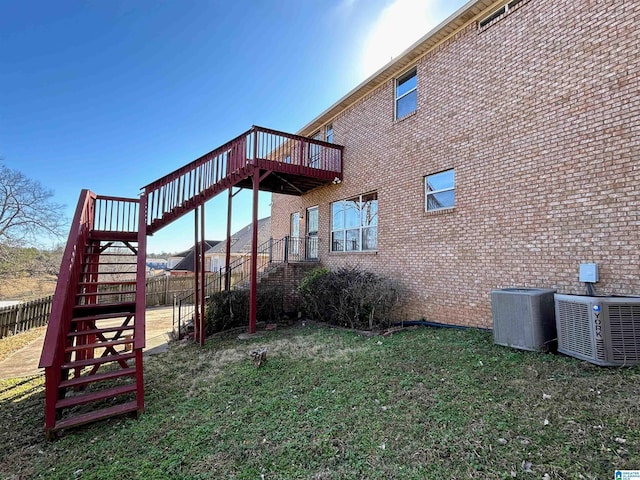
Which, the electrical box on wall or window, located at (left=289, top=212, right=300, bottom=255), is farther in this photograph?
window, located at (left=289, top=212, right=300, bottom=255)

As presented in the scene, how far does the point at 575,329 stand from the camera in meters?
3.85

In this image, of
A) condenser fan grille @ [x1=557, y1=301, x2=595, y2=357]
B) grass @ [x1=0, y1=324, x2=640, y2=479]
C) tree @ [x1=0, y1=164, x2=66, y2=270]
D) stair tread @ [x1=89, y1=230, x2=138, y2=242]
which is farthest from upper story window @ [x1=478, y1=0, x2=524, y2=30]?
tree @ [x1=0, y1=164, x2=66, y2=270]

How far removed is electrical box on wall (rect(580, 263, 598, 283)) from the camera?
4543mm

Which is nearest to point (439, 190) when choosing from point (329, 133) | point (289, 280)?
point (289, 280)

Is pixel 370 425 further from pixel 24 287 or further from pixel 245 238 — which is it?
pixel 245 238

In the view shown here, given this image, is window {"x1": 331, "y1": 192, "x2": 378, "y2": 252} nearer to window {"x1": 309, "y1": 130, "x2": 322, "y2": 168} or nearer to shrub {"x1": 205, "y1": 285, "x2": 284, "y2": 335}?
window {"x1": 309, "y1": 130, "x2": 322, "y2": 168}

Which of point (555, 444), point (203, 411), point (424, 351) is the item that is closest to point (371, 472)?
point (555, 444)

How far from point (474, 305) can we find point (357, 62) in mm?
9006

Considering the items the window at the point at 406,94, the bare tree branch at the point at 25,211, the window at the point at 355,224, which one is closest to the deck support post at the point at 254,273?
the window at the point at 355,224

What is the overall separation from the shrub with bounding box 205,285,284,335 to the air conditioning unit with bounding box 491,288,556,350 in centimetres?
635

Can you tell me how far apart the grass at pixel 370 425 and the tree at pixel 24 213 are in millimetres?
13593

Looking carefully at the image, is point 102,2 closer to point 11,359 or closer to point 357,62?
point 357,62

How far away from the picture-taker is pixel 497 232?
5961 mm

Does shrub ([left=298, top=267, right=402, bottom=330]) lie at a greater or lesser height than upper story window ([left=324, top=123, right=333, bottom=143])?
lesser
